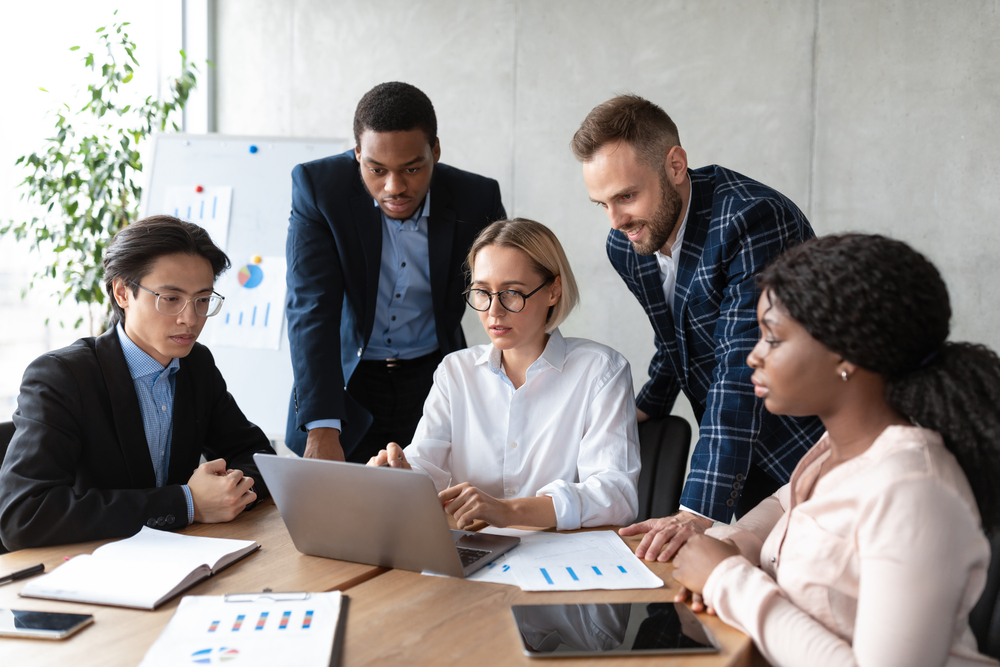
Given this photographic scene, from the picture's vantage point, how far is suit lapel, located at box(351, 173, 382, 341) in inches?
102

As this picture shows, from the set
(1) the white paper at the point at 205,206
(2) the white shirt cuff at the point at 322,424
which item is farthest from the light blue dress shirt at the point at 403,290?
(1) the white paper at the point at 205,206

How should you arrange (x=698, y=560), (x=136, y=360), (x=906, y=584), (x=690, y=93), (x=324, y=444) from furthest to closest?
(x=690, y=93) < (x=324, y=444) < (x=136, y=360) < (x=698, y=560) < (x=906, y=584)

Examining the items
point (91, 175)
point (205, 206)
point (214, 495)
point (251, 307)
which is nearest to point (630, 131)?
point (214, 495)

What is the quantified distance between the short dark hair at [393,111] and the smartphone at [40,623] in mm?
1532

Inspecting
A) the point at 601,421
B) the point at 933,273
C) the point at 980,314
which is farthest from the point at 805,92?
the point at 933,273

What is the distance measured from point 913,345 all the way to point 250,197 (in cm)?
322

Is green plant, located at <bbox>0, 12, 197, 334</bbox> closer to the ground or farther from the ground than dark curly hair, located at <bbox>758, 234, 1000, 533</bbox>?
farther from the ground

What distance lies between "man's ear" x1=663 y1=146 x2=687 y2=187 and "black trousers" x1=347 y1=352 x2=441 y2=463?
1053 mm

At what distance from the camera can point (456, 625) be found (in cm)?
122

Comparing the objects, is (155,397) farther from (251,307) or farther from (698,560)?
(251,307)

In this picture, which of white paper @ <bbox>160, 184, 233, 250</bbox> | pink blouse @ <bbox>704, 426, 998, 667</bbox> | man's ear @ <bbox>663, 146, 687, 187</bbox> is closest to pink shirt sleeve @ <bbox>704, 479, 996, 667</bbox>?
pink blouse @ <bbox>704, 426, 998, 667</bbox>

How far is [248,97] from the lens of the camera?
4.53 metres

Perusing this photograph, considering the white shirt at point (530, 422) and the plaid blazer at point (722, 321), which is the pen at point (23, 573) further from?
the plaid blazer at point (722, 321)

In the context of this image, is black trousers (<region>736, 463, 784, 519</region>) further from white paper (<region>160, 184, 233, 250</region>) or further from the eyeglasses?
white paper (<region>160, 184, 233, 250</region>)
